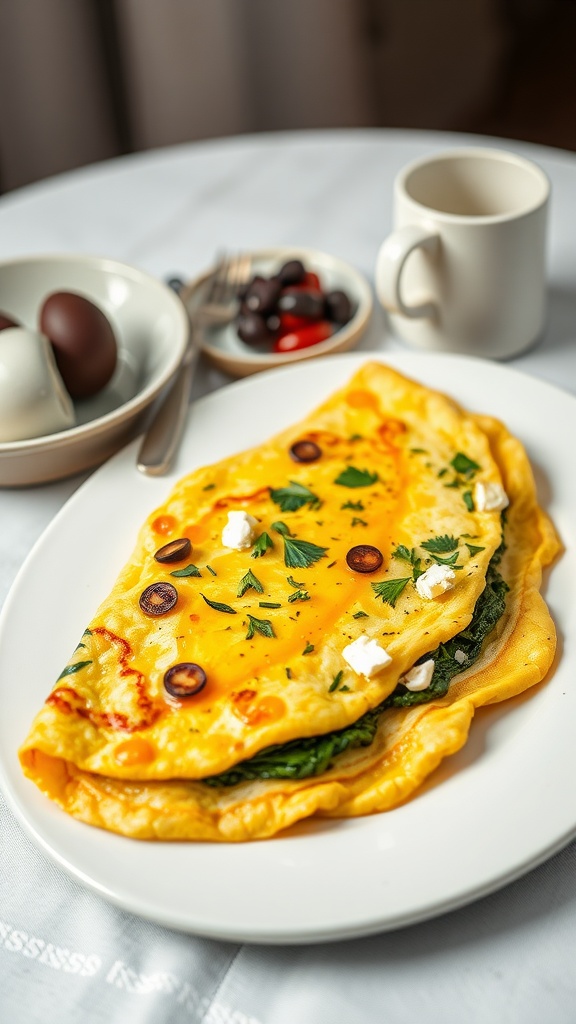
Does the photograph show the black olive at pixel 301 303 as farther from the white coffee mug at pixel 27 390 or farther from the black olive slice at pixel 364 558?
the black olive slice at pixel 364 558

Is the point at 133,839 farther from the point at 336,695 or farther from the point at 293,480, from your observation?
the point at 293,480

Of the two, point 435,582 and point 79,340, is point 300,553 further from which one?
point 79,340

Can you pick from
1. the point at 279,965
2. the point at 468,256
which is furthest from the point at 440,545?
the point at 468,256

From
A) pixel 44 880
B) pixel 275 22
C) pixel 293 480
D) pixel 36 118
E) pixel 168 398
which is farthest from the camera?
pixel 275 22

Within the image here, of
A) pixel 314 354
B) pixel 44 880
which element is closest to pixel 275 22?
pixel 314 354

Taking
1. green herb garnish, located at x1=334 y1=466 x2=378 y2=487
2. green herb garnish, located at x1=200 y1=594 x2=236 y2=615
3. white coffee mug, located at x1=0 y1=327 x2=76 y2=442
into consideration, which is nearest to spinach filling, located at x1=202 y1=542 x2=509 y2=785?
green herb garnish, located at x1=200 y1=594 x2=236 y2=615

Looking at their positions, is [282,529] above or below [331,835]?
above

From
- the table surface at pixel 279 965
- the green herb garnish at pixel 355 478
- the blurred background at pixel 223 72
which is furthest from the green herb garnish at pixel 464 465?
the blurred background at pixel 223 72
